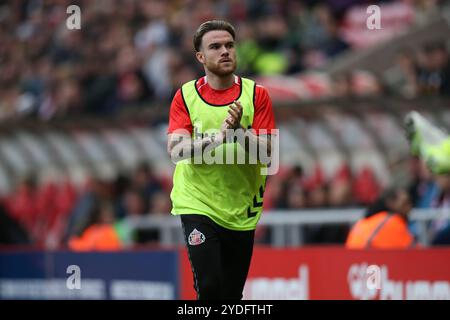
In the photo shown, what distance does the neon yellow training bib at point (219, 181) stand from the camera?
836cm

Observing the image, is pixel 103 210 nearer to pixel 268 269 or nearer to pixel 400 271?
pixel 268 269

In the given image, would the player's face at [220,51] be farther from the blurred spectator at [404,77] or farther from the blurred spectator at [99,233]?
the blurred spectator at [99,233]

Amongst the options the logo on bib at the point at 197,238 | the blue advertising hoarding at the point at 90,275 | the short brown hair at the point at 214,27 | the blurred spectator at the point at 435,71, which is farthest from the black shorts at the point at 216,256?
the blurred spectator at the point at 435,71

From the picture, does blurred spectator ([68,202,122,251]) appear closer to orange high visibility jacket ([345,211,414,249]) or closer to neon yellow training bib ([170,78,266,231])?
orange high visibility jacket ([345,211,414,249])

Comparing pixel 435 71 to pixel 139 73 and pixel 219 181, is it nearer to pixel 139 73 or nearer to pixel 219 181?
pixel 219 181

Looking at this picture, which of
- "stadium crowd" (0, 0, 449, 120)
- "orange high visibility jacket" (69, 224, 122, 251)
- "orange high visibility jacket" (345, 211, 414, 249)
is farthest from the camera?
"stadium crowd" (0, 0, 449, 120)

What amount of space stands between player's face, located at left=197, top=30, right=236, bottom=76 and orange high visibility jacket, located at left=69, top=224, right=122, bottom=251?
271 inches

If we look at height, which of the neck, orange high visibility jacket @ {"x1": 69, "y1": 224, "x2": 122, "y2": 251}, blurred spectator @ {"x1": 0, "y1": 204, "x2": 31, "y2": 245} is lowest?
orange high visibility jacket @ {"x1": 69, "y1": 224, "x2": 122, "y2": 251}

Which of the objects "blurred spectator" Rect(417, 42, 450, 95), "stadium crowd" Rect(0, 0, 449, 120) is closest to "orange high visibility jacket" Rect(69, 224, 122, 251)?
"stadium crowd" Rect(0, 0, 449, 120)

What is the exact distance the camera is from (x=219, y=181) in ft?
27.7

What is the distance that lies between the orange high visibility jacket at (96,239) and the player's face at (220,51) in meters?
6.89

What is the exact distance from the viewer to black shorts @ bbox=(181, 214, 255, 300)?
835 centimetres

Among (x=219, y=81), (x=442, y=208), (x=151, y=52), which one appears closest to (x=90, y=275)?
(x=442, y=208)
